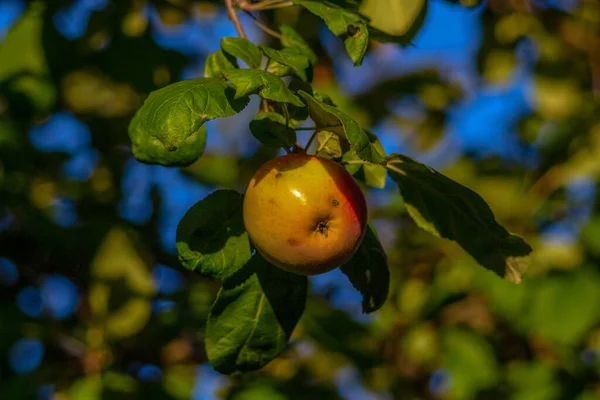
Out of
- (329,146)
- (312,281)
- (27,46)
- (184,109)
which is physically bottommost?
(312,281)

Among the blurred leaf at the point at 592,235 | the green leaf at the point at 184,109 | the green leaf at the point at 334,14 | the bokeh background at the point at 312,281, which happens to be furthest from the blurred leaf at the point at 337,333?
the green leaf at the point at 184,109

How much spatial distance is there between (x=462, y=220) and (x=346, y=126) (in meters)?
0.32

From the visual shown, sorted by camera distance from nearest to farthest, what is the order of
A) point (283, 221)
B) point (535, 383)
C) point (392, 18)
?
point (283, 221) < point (392, 18) < point (535, 383)

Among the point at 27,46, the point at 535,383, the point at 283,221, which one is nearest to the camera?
the point at 283,221

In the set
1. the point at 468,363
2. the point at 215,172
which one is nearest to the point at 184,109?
the point at 215,172

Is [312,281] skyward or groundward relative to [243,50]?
groundward

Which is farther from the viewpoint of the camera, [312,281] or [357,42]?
[312,281]

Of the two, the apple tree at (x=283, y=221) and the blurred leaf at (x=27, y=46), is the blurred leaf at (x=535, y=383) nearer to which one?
the apple tree at (x=283, y=221)

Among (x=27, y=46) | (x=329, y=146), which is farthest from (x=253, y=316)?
(x=27, y=46)

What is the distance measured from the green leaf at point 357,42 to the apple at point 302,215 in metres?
0.15

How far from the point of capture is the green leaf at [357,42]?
1.00 metres

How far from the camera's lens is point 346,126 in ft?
A: 2.88

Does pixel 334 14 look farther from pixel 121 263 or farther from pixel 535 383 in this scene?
pixel 535 383

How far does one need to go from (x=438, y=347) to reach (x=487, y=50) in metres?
1.21
